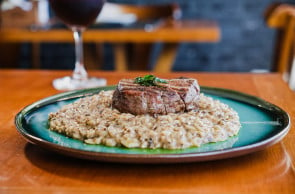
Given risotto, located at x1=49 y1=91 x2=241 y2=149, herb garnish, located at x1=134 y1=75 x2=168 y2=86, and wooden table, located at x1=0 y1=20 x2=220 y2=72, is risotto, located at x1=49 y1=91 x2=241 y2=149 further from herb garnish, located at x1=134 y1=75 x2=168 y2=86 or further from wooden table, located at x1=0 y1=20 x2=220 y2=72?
wooden table, located at x1=0 y1=20 x2=220 y2=72

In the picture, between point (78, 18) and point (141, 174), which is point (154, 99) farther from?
point (78, 18)

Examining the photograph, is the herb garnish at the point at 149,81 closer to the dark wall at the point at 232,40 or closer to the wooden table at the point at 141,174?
the wooden table at the point at 141,174

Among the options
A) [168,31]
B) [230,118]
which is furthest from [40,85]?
[168,31]

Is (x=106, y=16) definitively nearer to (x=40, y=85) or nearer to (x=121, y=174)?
(x=40, y=85)

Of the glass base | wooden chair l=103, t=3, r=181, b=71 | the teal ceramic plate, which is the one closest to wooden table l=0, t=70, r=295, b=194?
the teal ceramic plate

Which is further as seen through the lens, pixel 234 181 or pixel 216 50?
pixel 216 50

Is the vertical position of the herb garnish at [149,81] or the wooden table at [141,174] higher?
the herb garnish at [149,81]

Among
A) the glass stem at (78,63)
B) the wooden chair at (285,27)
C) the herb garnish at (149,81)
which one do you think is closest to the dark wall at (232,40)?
the wooden chair at (285,27)
